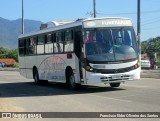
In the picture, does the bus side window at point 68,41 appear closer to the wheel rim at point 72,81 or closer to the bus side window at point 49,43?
the wheel rim at point 72,81

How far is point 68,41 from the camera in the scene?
2209 centimetres

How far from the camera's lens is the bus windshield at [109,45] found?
20.2 metres

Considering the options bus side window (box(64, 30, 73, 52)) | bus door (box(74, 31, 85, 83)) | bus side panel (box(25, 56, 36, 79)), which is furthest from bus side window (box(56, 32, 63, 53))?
bus side panel (box(25, 56, 36, 79))

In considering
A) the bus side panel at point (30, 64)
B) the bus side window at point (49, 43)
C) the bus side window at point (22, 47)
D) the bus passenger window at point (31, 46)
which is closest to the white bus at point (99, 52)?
the bus side window at point (49, 43)

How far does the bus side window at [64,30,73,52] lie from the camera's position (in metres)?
21.7

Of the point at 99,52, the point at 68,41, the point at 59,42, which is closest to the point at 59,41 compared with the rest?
the point at 59,42

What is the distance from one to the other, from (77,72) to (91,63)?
1244mm

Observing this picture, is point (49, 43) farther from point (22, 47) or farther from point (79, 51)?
point (22, 47)

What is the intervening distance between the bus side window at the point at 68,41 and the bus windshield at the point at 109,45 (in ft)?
4.66

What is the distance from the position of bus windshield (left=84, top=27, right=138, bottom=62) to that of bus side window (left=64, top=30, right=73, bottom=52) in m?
1.42

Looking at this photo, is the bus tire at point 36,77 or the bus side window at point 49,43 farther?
the bus tire at point 36,77

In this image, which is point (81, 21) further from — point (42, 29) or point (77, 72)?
point (42, 29)

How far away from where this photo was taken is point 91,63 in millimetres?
20109

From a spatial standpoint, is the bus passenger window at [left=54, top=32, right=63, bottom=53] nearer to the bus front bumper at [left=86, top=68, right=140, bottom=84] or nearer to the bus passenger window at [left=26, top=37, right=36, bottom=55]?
the bus front bumper at [left=86, top=68, right=140, bottom=84]
